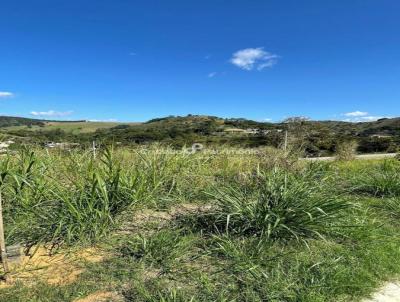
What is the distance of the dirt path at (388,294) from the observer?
3.55m

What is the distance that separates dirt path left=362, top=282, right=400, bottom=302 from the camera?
11.7 ft

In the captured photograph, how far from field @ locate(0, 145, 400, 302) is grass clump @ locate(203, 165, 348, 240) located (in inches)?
0.5

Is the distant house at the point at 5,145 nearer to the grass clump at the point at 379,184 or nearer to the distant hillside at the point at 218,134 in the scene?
the distant hillside at the point at 218,134

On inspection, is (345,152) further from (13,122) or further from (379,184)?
(13,122)

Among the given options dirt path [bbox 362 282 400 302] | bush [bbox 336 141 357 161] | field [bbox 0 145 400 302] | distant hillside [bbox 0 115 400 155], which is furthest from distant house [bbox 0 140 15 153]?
bush [bbox 336 141 357 161]

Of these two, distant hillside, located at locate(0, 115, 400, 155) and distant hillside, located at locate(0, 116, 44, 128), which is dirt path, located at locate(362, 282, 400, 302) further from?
distant hillside, located at locate(0, 116, 44, 128)

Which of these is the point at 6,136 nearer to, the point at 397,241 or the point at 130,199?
the point at 130,199

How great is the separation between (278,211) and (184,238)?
118cm

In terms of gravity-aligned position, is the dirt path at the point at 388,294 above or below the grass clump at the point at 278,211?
below

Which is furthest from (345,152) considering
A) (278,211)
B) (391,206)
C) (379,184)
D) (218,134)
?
(278,211)

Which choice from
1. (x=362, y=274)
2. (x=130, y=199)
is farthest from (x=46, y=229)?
(x=362, y=274)

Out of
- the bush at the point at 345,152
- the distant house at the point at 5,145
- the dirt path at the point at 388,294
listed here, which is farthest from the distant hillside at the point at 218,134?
the dirt path at the point at 388,294

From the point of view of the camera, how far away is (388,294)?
366 cm

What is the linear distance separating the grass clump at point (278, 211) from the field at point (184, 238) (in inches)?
0.5
